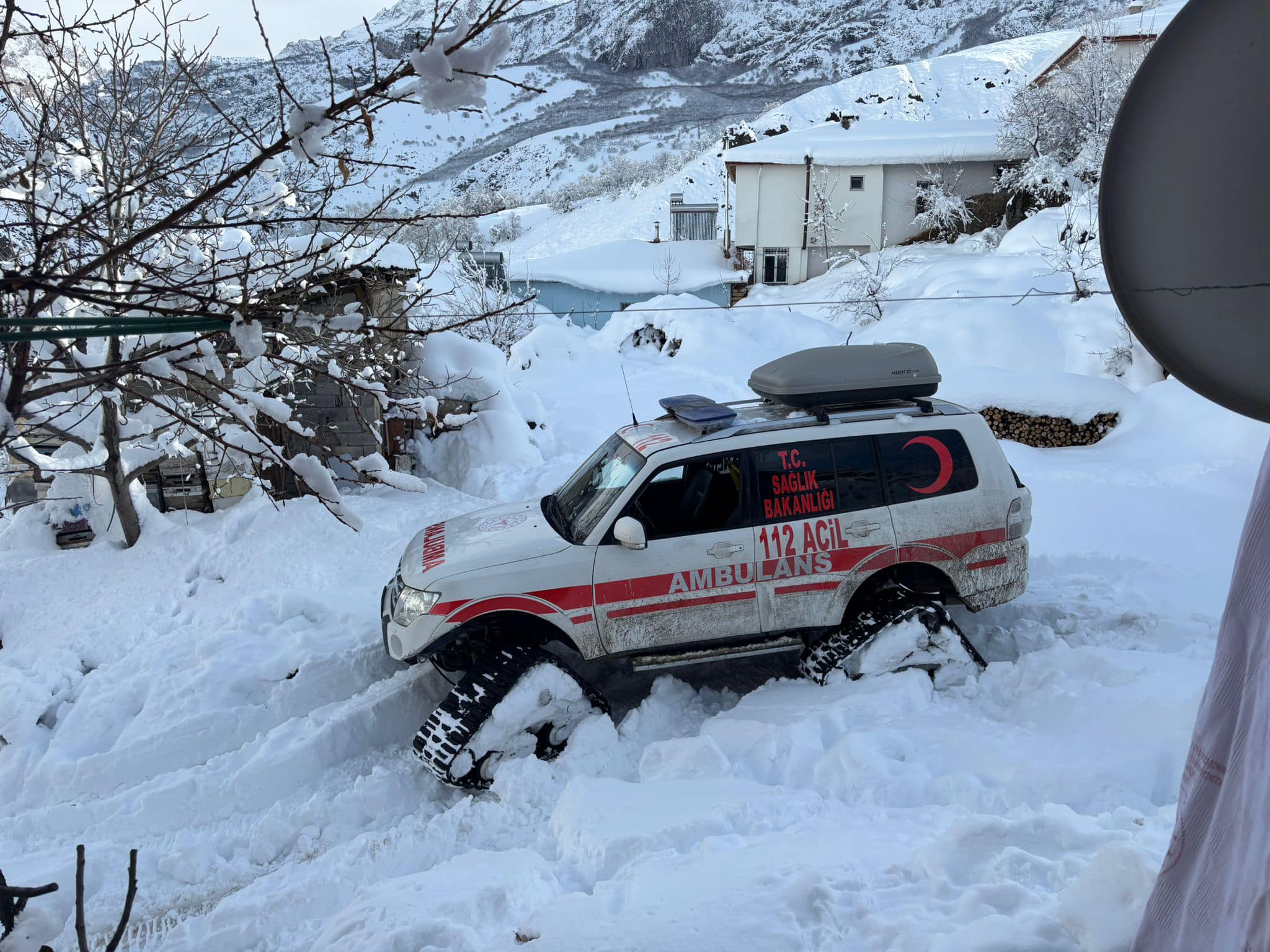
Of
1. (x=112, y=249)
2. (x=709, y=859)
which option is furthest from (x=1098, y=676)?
(x=112, y=249)

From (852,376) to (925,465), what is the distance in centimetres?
81

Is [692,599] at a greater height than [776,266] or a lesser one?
greater

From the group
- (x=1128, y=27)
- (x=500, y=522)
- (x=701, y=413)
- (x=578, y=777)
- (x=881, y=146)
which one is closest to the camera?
(x=578, y=777)

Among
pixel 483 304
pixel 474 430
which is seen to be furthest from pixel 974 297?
pixel 483 304

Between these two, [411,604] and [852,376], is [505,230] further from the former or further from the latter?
[411,604]

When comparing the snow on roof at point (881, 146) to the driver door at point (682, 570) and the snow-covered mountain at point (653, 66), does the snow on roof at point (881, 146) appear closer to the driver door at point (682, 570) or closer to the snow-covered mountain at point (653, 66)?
the driver door at point (682, 570)

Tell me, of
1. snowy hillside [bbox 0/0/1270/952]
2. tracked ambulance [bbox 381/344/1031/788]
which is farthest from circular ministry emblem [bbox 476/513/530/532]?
snowy hillside [bbox 0/0/1270/952]

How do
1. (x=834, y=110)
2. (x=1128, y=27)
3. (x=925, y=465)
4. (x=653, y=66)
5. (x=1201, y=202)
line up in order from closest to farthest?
(x=1201, y=202) < (x=925, y=465) < (x=1128, y=27) < (x=834, y=110) < (x=653, y=66)

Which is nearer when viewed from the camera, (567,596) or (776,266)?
(567,596)

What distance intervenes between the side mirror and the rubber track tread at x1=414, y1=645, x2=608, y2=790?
2.83 ft

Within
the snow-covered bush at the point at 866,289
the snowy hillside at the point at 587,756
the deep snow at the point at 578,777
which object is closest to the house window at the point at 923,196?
the snow-covered bush at the point at 866,289

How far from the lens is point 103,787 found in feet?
17.4

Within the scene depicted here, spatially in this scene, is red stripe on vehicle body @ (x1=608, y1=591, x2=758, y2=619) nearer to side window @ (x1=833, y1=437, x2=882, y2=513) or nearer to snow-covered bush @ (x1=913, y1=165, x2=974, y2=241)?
side window @ (x1=833, y1=437, x2=882, y2=513)

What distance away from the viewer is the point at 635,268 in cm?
3659
